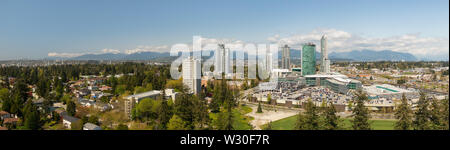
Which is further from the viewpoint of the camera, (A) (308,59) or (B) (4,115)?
(A) (308,59)

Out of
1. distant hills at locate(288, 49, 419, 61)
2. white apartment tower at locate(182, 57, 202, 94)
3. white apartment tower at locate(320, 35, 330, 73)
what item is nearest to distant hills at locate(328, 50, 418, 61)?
distant hills at locate(288, 49, 419, 61)

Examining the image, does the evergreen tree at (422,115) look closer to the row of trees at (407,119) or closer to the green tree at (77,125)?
the row of trees at (407,119)

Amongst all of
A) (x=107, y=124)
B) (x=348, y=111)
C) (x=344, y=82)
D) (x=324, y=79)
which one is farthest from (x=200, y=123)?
(x=324, y=79)

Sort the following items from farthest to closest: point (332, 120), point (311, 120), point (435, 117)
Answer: point (311, 120), point (332, 120), point (435, 117)

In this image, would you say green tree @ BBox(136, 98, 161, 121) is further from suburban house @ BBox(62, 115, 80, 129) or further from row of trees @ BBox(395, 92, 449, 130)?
row of trees @ BBox(395, 92, 449, 130)

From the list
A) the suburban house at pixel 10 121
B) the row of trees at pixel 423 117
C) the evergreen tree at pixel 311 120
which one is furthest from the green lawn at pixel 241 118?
the suburban house at pixel 10 121

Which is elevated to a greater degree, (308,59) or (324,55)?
(324,55)

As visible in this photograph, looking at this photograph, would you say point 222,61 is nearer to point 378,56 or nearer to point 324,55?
point 324,55

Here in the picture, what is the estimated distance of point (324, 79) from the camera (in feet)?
65.4

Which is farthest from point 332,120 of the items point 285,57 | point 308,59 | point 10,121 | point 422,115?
point 285,57

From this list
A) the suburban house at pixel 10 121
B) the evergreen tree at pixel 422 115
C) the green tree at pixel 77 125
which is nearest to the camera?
the evergreen tree at pixel 422 115
